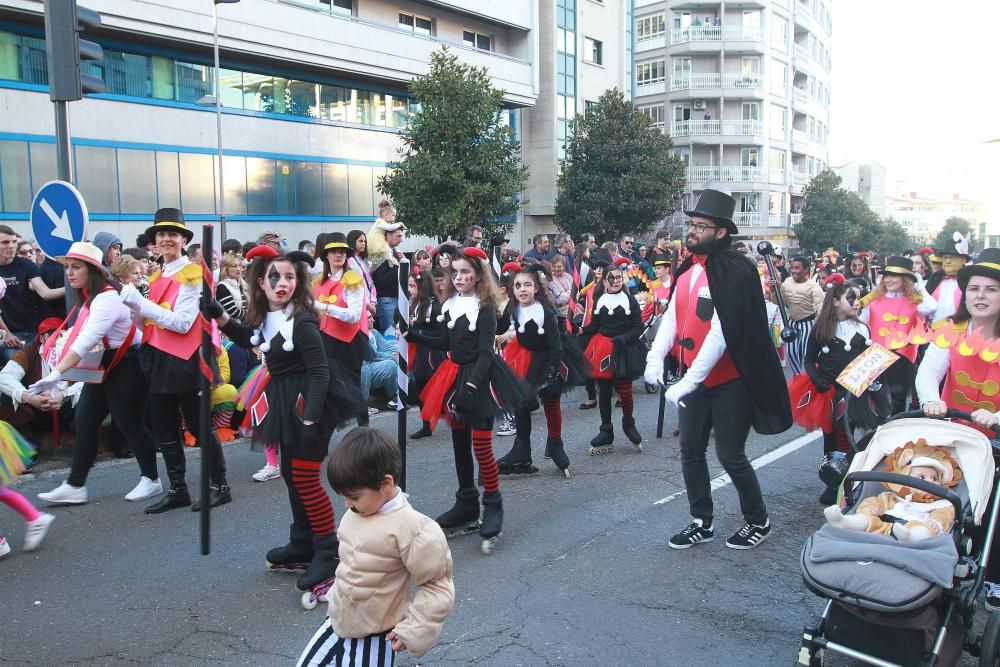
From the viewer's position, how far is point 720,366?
5.20 m

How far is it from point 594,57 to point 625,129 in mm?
9534

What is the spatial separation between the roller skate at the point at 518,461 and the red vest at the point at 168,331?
2851mm

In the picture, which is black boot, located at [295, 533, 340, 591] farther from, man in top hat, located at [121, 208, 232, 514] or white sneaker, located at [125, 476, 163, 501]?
white sneaker, located at [125, 476, 163, 501]

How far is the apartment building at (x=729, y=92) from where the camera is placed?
55.1 m

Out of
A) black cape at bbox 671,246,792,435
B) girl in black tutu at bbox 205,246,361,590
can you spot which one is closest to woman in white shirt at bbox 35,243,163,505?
girl in black tutu at bbox 205,246,361,590

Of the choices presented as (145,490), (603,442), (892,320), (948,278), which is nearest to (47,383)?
(145,490)

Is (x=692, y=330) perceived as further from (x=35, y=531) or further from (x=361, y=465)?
(x=35, y=531)

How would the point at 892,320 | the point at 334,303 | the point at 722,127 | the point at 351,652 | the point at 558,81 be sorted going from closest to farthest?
the point at 351,652, the point at 892,320, the point at 334,303, the point at 558,81, the point at 722,127

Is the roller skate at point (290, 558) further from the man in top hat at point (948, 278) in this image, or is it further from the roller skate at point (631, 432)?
the man in top hat at point (948, 278)

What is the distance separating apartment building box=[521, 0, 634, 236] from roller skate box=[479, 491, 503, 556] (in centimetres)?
3172

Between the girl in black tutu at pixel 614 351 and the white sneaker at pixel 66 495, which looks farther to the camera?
the girl in black tutu at pixel 614 351

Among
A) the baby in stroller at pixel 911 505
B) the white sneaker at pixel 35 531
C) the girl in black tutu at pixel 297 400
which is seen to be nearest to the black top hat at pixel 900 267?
the baby in stroller at pixel 911 505

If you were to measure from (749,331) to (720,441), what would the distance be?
2.50 feet

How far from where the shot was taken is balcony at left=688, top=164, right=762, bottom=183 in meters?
55.2
